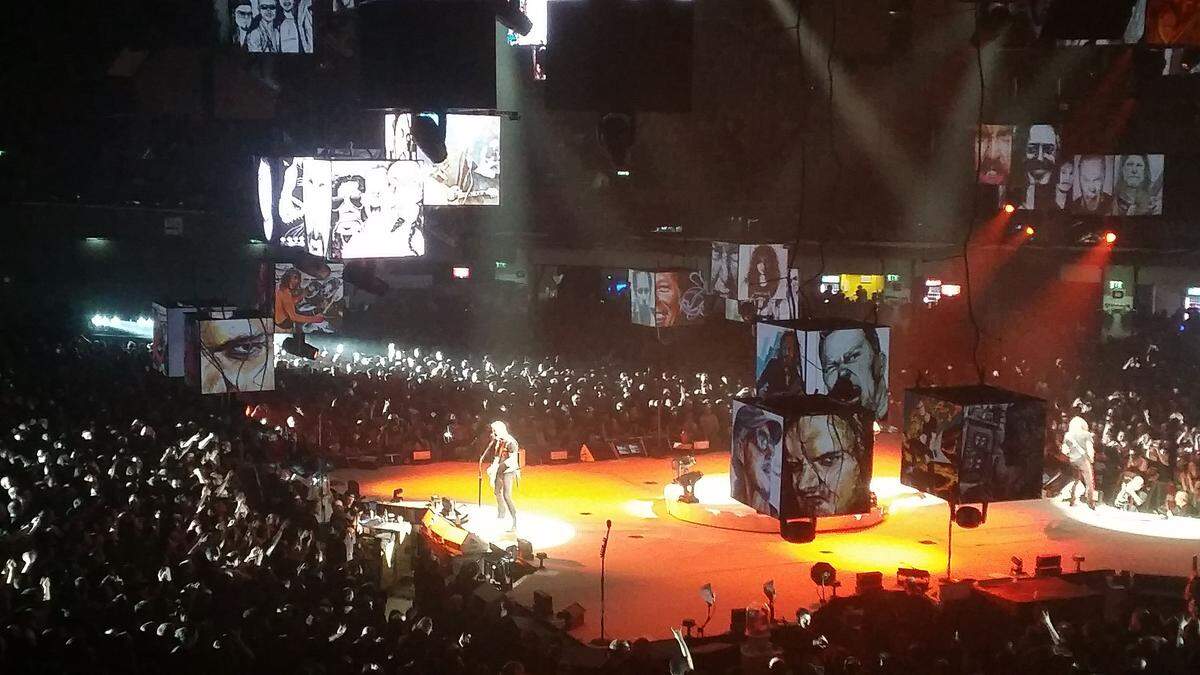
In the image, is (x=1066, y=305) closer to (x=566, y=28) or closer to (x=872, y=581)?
(x=872, y=581)

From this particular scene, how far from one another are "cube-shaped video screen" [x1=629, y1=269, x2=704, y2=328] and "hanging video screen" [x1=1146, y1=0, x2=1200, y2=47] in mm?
14460

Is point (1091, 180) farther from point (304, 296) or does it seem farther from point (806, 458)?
point (806, 458)

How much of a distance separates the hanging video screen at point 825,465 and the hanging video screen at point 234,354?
1089 cm

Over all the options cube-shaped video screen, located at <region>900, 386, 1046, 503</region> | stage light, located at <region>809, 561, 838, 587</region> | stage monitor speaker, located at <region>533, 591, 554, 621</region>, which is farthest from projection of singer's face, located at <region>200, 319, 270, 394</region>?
cube-shaped video screen, located at <region>900, 386, 1046, 503</region>

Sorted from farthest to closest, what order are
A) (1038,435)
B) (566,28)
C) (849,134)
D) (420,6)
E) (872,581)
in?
(849,134)
(872,581)
(420,6)
(566,28)
(1038,435)

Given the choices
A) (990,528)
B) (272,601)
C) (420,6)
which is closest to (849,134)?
(990,528)

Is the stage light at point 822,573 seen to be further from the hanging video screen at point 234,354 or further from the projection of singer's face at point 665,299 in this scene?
the projection of singer's face at point 665,299

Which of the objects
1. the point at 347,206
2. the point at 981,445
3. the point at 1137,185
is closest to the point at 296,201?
the point at 347,206

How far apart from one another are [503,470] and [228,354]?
168 inches

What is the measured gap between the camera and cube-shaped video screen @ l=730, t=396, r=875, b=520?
27.1ft

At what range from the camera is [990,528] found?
55.7ft

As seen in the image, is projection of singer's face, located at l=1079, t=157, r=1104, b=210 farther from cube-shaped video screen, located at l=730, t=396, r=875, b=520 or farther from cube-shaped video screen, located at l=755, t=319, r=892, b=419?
cube-shaped video screen, located at l=730, t=396, r=875, b=520

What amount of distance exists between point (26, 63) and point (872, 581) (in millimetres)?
18918

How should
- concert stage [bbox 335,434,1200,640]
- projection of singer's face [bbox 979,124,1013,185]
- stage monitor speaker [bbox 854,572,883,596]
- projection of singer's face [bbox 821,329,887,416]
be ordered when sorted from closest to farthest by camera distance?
projection of singer's face [bbox 821,329,887,416] < stage monitor speaker [bbox 854,572,883,596] < concert stage [bbox 335,434,1200,640] < projection of singer's face [bbox 979,124,1013,185]
